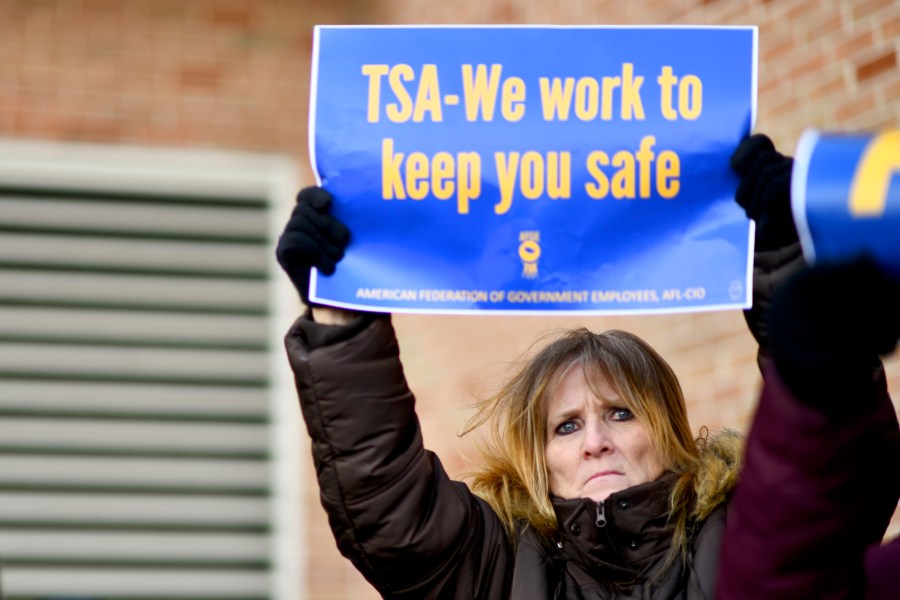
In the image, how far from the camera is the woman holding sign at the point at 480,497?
2.74 m

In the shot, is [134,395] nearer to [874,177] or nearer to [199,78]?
[199,78]

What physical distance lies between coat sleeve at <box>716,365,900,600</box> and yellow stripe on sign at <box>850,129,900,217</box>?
0.23 metres

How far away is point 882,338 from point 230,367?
16.0ft

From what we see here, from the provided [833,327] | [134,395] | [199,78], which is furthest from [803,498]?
[199,78]

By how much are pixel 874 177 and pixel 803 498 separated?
40cm

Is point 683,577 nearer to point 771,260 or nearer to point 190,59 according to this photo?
point 771,260

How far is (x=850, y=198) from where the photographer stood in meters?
1.95

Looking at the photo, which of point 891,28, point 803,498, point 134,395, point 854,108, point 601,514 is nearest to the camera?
point 803,498

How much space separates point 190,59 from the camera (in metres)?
6.70

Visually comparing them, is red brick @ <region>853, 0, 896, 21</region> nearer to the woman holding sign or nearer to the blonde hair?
the blonde hair

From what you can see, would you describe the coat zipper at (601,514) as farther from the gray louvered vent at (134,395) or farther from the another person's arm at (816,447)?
the gray louvered vent at (134,395)

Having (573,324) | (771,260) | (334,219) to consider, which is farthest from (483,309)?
(573,324)

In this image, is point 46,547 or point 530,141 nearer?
point 530,141

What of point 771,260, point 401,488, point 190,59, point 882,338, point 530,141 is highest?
Result: point 190,59
